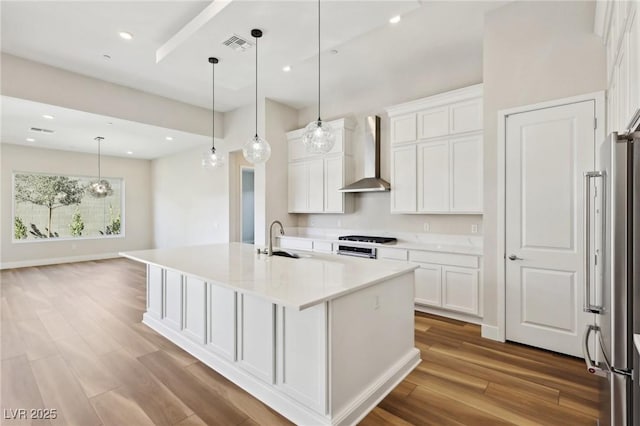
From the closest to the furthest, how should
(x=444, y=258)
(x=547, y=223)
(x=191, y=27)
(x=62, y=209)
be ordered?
(x=547, y=223), (x=191, y=27), (x=444, y=258), (x=62, y=209)

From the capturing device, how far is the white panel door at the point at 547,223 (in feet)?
8.63

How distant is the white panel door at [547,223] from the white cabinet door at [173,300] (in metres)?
3.23

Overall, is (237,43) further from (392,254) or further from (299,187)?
(392,254)

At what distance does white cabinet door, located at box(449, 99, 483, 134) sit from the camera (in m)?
3.59

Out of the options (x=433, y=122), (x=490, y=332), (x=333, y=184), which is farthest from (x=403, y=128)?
(x=490, y=332)

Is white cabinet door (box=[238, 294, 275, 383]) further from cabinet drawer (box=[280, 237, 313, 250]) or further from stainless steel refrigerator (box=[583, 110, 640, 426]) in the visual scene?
cabinet drawer (box=[280, 237, 313, 250])

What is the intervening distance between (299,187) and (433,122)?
2.53 meters

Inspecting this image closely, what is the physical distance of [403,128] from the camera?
13.8 ft

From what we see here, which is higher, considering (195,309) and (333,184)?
(333,184)

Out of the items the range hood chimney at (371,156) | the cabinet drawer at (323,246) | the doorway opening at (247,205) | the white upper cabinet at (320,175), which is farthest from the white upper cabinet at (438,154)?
the doorway opening at (247,205)

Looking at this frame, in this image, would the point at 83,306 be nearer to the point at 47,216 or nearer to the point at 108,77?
the point at 108,77

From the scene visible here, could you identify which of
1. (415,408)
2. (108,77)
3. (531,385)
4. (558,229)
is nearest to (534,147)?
(558,229)

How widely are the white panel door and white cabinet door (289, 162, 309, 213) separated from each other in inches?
126

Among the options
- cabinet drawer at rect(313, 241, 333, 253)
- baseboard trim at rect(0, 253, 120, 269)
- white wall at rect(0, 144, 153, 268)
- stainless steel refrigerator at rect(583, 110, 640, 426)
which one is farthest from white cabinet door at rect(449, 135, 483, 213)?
white wall at rect(0, 144, 153, 268)
